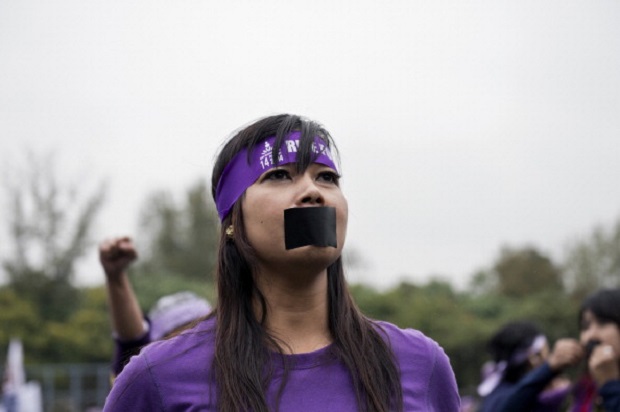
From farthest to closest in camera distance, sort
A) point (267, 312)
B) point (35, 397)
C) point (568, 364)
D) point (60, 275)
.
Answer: point (60, 275) → point (35, 397) → point (568, 364) → point (267, 312)

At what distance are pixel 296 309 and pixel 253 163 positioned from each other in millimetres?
399

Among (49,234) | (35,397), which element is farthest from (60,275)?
(35,397)

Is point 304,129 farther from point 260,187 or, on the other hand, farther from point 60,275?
point 60,275

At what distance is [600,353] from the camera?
449 centimetres

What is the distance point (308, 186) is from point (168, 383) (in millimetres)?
599

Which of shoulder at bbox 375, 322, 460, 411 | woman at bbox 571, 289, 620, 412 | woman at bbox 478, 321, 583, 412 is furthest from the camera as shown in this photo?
woman at bbox 478, 321, 583, 412

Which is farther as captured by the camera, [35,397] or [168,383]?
[35,397]

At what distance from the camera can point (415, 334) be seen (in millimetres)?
2654

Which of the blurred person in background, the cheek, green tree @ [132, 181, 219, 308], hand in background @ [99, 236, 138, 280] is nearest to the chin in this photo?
the blurred person in background

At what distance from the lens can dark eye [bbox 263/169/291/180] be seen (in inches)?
100

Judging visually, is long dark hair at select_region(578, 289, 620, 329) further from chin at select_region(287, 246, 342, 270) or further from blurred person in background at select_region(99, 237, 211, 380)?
chin at select_region(287, 246, 342, 270)

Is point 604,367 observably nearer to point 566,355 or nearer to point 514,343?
point 566,355

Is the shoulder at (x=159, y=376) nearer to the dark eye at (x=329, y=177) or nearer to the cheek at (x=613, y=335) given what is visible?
the dark eye at (x=329, y=177)

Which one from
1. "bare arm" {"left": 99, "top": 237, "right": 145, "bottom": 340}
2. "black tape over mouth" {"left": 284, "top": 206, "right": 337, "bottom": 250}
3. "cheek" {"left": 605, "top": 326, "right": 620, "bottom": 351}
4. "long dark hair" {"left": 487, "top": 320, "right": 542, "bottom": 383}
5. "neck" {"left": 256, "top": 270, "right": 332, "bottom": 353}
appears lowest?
"long dark hair" {"left": 487, "top": 320, "right": 542, "bottom": 383}
